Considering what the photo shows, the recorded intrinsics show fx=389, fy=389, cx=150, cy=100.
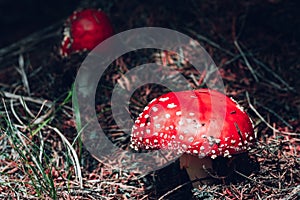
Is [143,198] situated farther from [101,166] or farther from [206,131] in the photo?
[206,131]

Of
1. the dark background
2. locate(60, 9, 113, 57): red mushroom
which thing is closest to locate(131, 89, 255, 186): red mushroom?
locate(60, 9, 113, 57): red mushroom

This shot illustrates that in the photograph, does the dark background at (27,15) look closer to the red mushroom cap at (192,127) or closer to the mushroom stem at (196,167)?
the red mushroom cap at (192,127)

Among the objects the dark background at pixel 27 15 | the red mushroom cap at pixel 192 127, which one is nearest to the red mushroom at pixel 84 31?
the dark background at pixel 27 15

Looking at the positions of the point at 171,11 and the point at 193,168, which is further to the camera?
the point at 171,11

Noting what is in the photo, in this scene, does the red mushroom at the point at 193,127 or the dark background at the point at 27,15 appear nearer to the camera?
the red mushroom at the point at 193,127

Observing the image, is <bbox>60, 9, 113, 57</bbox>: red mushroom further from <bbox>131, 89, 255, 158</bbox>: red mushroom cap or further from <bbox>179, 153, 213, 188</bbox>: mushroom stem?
<bbox>179, 153, 213, 188</bbox>: mushroom stem

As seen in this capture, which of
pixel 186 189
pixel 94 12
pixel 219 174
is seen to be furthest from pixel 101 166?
pixel 94 12

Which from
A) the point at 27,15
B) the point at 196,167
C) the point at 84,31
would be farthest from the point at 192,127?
the point at 27,15

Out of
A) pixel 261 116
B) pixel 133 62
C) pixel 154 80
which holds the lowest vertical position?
pixel 261 116

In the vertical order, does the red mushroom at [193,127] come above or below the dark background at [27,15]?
below
